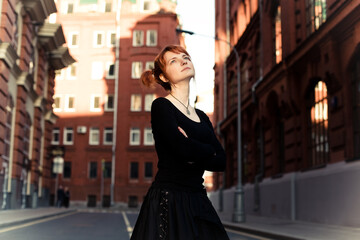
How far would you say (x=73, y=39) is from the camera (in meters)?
54.8

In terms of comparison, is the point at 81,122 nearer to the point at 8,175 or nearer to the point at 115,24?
the point at 115,24

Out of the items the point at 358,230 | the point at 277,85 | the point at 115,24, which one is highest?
the point at 115,24

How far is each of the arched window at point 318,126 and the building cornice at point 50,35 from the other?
1717 centimetres

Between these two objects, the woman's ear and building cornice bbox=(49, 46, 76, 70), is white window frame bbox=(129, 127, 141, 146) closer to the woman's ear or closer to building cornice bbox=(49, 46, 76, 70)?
building cornice bbox=(49, 46, 76, 70)

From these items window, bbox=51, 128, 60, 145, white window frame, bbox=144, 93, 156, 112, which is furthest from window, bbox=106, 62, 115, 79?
window, bbox=51, 128, 60, 145

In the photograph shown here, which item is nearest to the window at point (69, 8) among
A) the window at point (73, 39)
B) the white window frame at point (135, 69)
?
the window at point (73, 39)

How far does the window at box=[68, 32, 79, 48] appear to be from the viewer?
54.4 metres

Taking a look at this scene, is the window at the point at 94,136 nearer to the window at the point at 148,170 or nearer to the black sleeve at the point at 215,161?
the window at the point at 148,170

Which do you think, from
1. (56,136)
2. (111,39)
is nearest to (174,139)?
(111,39)

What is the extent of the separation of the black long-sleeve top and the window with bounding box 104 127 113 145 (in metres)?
50.2

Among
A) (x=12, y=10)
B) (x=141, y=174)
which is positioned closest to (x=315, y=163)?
(x=12, y=10)

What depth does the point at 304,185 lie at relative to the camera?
59.7 feet

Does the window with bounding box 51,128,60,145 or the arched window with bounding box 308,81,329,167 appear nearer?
the arched window with bounding box 308,81,329,167

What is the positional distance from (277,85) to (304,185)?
5344 millimetres
